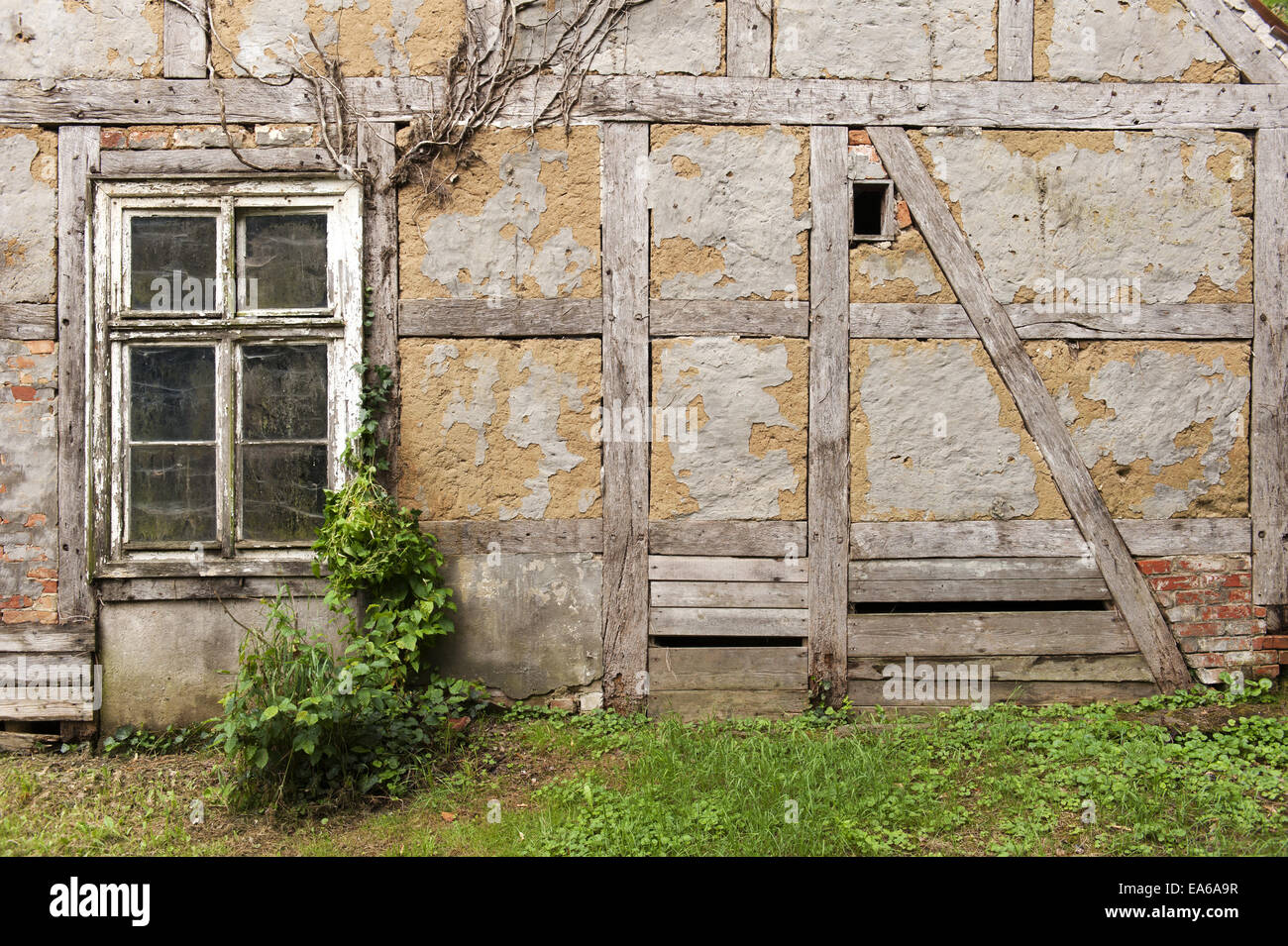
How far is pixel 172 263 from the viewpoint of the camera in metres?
4.23

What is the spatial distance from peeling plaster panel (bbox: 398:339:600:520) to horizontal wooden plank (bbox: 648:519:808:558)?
423 mm

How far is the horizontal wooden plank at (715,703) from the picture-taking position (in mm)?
4230

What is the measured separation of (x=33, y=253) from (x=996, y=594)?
542 cm

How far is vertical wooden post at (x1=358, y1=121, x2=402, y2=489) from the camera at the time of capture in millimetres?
4180

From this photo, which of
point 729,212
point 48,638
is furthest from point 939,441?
point 48,638

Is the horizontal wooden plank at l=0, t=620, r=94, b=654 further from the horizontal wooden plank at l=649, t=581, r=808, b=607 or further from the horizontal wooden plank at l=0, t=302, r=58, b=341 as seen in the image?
the horizontal wooden plank at l=649, t=581, r=808, b=607

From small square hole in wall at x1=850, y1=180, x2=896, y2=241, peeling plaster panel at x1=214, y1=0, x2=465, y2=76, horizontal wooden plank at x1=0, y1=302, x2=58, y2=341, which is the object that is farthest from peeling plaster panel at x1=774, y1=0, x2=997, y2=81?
horizontal wooden plank at x1=0, y1=302, x2=58, y2=341

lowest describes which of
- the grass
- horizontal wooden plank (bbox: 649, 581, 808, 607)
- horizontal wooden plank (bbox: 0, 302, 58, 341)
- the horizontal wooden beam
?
the grass

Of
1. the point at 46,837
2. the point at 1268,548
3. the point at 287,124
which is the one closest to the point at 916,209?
the point at 1268,548

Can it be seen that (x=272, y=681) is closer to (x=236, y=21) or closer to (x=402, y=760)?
(x=402, y=760)

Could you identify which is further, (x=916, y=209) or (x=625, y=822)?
(x=916, y=209)

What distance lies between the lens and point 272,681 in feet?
11.3

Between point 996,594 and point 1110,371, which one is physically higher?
point 1110,371

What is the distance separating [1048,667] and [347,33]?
507 centimetres
